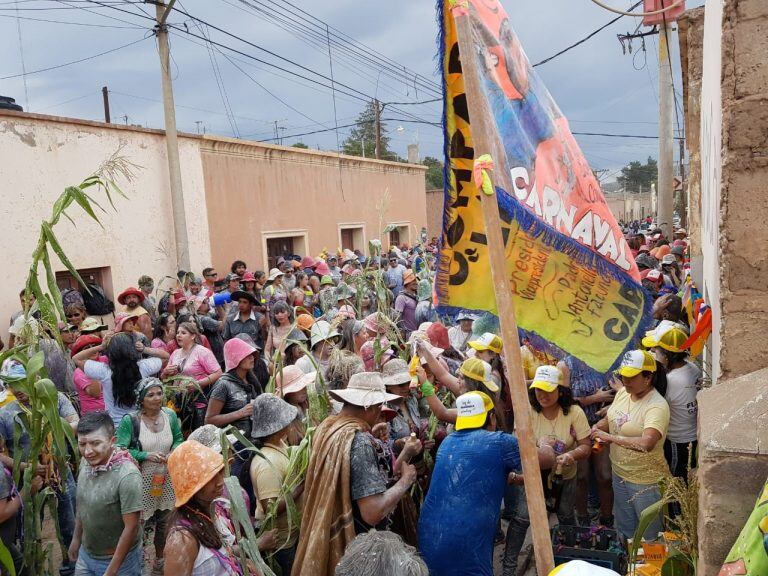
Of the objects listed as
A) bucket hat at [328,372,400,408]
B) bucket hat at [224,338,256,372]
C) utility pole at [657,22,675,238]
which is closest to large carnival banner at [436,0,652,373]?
bucket hat at [328,372,400,408]

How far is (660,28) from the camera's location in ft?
56.4

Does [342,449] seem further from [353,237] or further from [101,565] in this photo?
[353,237]

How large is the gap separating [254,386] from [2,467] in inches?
75.7

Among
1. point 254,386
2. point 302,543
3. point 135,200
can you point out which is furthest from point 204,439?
point 135,200

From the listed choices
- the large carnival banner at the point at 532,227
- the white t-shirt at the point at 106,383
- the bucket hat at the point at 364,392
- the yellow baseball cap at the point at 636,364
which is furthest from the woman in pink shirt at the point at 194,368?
the yellow baseball cap at the point at 636,364

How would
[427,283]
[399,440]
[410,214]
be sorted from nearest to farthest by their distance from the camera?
[399,440] < [427,283] < [410,214]

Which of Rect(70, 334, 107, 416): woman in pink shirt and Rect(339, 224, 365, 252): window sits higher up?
Rect(339, 224, 365, 252): window

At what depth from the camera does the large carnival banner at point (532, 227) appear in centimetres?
296

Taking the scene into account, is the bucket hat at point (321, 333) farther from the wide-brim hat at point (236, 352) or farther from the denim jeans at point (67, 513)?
the denim jeans at point (67, 513)

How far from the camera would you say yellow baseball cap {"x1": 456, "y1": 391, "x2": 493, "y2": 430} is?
3.37 metres

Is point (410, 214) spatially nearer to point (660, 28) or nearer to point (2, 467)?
point (660, 28)

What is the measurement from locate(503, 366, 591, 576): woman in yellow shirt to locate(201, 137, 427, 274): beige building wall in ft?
25.7

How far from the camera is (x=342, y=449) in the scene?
10.3ft

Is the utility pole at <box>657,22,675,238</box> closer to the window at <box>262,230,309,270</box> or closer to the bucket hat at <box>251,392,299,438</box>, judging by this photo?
the window at <box>262,230,309,270</box>
